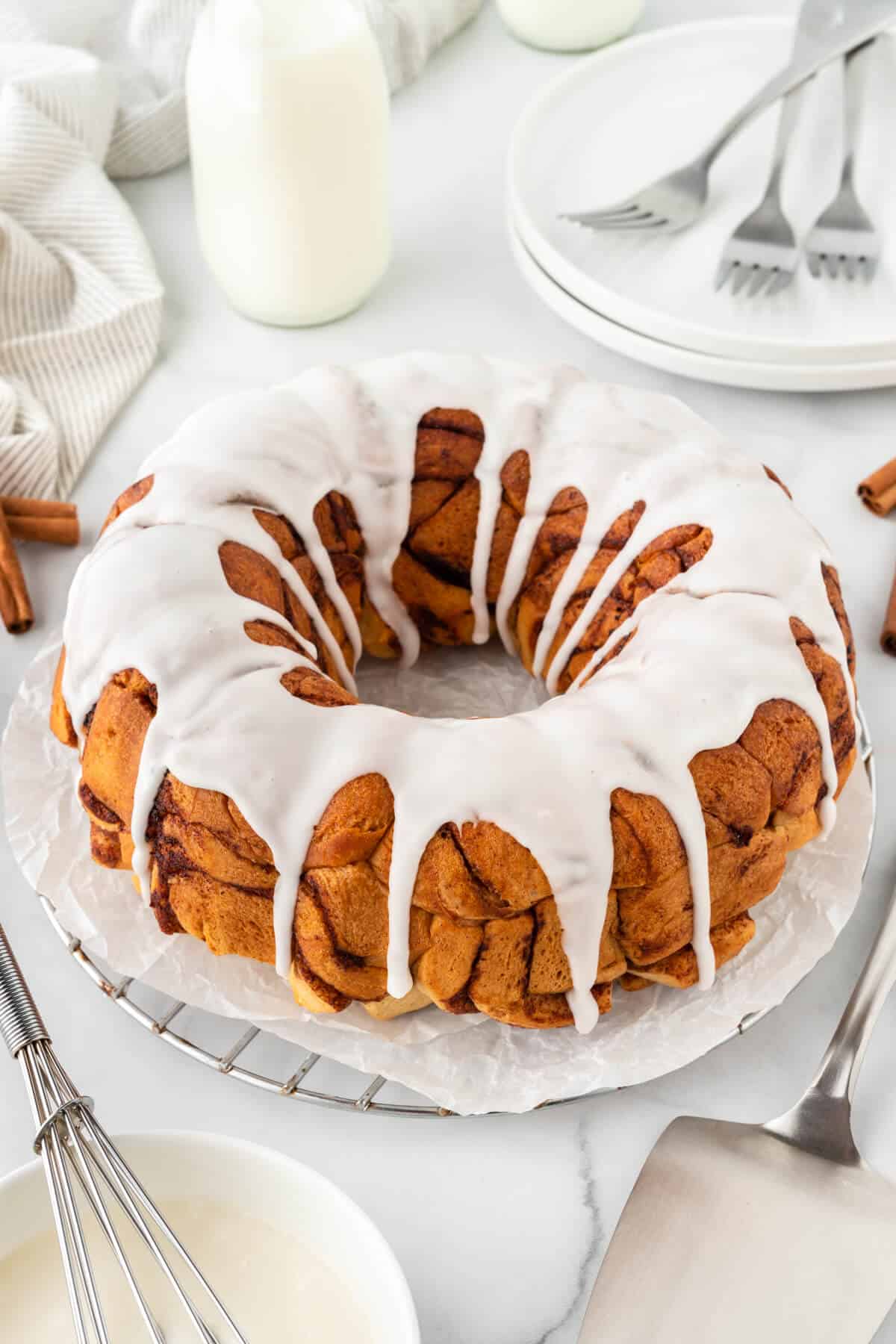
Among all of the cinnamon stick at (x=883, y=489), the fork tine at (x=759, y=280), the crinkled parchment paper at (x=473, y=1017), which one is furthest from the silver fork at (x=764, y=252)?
the crinkled parchment paper at (x=473, y=1017)

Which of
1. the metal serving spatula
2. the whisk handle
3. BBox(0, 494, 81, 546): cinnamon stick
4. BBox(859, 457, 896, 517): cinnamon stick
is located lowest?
the metal serving spatula

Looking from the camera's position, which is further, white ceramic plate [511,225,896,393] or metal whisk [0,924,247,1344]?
white ceramic plate [511,225,896,393]

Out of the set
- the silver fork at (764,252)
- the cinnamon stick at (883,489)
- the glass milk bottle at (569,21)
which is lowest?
the cinnamon stick at (883,489)

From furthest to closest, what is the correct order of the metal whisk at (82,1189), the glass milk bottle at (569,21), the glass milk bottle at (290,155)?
1. the glass milk bottle at (569,21)
2. the glass milk bottle at (290,155)
3. the metal whisk at (82,1189)

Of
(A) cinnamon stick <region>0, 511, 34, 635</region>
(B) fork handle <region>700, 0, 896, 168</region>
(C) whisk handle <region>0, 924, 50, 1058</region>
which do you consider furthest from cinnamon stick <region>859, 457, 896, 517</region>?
(C) whisk handle <region>0, 924, 50, 1058</region>

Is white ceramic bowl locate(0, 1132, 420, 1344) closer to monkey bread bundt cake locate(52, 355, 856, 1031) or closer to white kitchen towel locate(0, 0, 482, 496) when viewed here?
monkey bread bundt cake locate(52, 355, 856, 1031)

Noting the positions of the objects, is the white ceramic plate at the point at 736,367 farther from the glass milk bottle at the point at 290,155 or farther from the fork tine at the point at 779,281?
the glass milk bottle at the point at 290,155

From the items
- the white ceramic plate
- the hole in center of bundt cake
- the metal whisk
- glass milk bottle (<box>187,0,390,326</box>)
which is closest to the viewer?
the metal whisk

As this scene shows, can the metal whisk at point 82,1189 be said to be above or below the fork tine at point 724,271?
below
